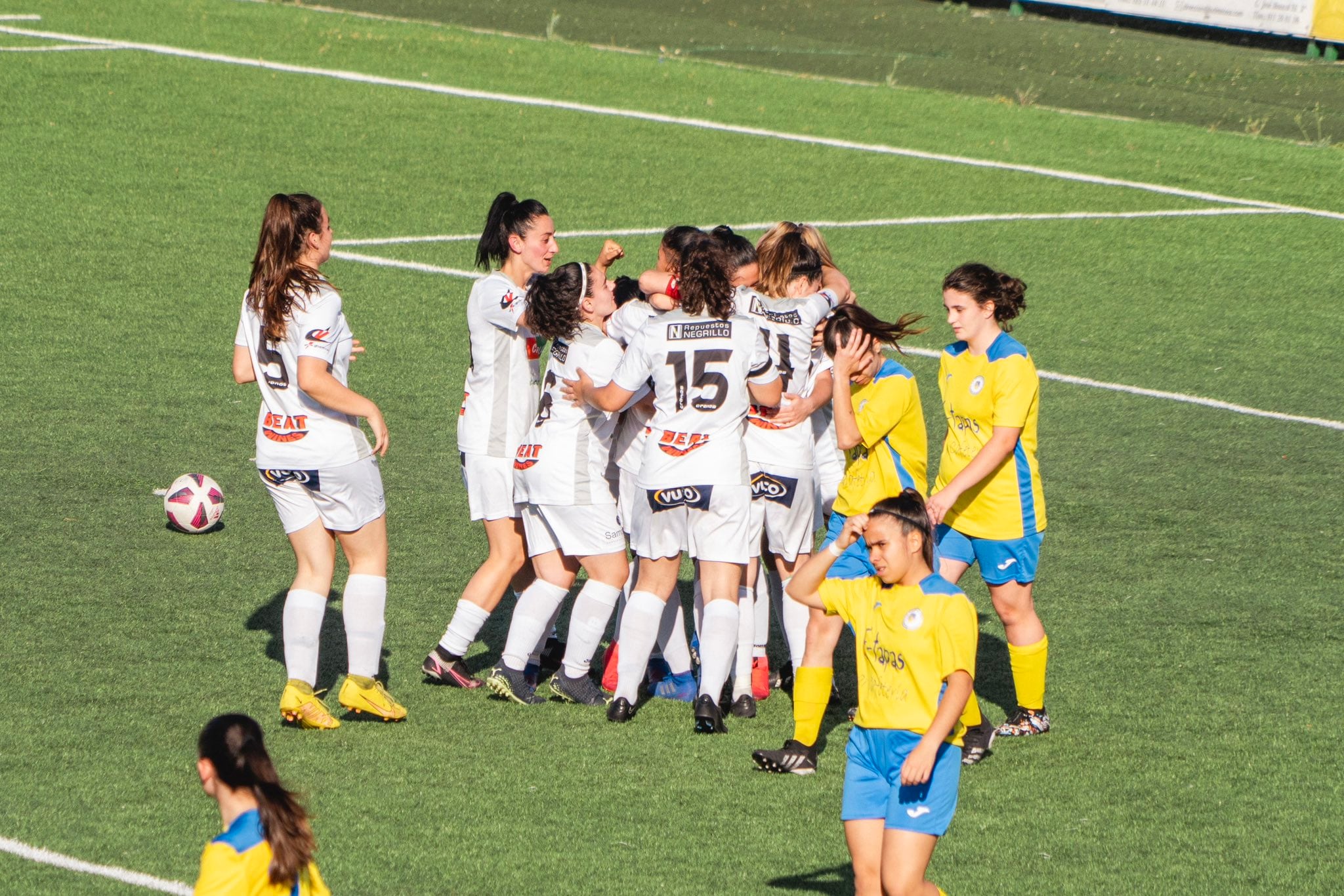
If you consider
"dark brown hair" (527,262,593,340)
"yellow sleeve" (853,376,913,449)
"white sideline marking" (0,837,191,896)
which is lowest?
"white sideline marking" (0,837,191,896)

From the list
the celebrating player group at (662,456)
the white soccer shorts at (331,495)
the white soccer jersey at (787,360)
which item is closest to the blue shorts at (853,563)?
the celebrating player group at (662,456)

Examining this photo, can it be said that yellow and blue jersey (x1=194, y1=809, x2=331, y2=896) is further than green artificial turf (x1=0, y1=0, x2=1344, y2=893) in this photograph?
No

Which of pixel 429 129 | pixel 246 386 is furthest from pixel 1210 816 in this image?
pixel 429 129

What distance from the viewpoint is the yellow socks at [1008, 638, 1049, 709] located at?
7.86 metres

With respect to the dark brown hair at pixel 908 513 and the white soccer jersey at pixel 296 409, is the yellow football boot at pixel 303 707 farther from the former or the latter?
the dark brown hair at pixel 908 513

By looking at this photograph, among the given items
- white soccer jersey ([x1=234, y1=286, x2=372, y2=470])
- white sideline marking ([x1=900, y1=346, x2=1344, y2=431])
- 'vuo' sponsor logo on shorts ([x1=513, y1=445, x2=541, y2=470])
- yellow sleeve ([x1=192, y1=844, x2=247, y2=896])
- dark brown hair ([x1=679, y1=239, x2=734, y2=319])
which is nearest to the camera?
yellow sleeve ([x1=192, y1=844, x2=247, y2=896])

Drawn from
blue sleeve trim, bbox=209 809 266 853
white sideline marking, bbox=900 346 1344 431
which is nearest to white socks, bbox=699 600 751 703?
blue sleeve trim, bbox=209 809 266 853

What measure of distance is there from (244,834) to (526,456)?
374cm

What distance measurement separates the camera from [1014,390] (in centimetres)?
759

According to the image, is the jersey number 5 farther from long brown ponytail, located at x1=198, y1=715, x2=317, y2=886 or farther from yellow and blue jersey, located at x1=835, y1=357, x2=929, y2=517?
long brown ponytail, located at x1=198, y1=715, x2=317, y2=886

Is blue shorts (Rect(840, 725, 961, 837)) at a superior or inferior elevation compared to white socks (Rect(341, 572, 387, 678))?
inferior

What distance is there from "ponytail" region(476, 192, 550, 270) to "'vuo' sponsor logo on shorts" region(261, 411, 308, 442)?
47.3 inches

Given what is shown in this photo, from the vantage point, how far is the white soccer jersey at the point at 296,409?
736cm

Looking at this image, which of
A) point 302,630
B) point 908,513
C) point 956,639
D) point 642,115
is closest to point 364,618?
point 302,630
